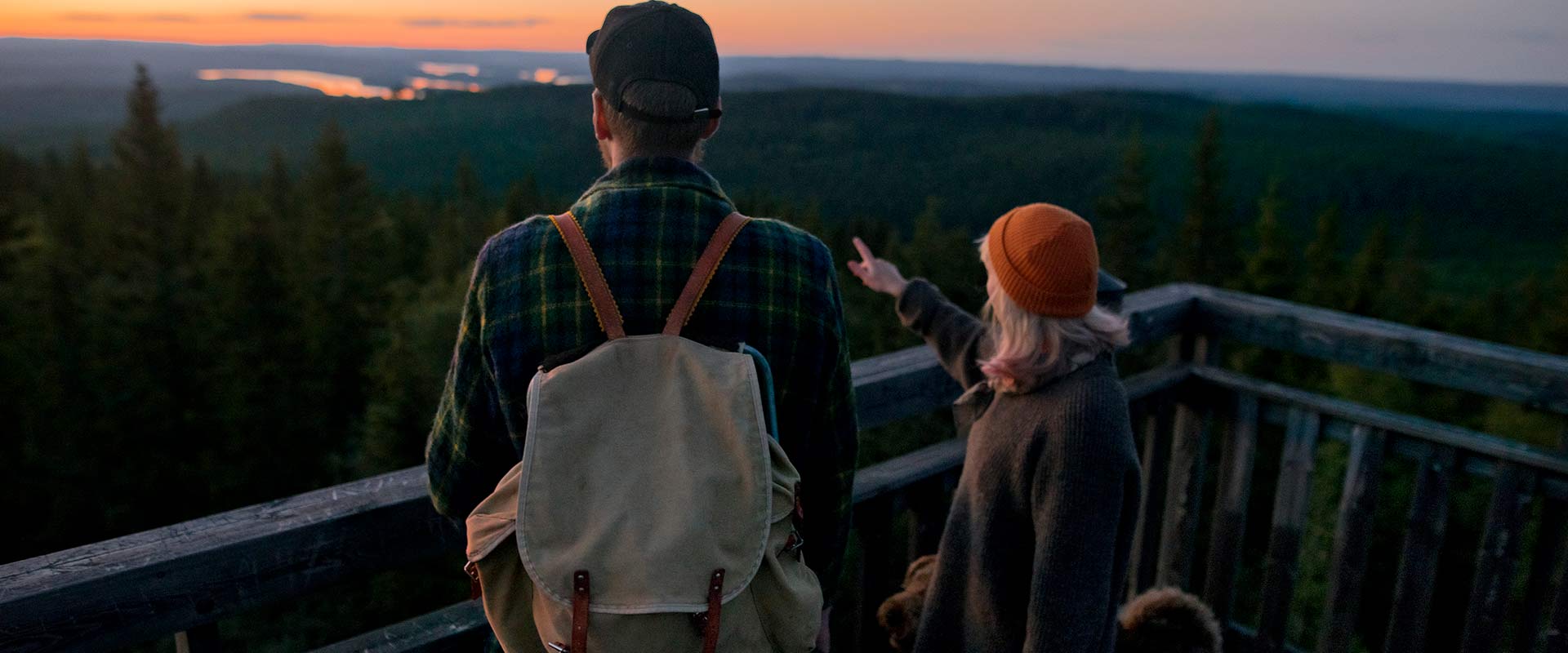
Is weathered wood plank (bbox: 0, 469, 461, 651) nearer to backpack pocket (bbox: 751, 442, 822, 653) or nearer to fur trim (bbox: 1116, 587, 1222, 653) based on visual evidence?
backpack pocket (bbox: 751, 442, 822, 653)

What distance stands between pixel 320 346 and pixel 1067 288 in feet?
148

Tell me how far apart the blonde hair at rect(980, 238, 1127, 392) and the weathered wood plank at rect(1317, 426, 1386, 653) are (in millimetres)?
1132

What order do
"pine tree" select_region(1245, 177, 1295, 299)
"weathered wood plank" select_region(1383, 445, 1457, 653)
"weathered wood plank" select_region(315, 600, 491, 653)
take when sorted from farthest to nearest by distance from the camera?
1. "pine tree" select_region(1245, 177, 1295, 299)
2. "weathered wood plank" select_region(1383, 445, 1457, 653)
3. "weathered wood plank" select_region(315, 600, 491, 653)

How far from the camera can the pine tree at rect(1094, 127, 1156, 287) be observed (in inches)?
1837

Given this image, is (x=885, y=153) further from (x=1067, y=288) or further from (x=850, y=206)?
(x=1067, y=288)

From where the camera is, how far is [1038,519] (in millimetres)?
2014

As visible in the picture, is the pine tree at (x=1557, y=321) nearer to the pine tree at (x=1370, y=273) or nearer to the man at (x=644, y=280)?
the pine tree at (x=1370, y=273)

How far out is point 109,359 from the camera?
37000 millimetres

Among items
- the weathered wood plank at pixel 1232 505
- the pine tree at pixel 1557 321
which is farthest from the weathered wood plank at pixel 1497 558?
the pine tree at pixel 1557 321

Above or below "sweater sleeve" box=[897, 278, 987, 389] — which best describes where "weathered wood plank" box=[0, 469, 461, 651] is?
below

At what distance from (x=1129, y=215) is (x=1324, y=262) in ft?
32.7

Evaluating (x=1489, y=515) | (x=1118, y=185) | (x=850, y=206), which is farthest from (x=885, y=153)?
(x=1489, y=515)

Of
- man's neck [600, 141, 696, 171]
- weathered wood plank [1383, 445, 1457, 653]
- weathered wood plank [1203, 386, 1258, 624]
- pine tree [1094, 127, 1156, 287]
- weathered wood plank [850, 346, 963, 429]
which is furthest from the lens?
pine tree [1094, 127, 1156, 287]

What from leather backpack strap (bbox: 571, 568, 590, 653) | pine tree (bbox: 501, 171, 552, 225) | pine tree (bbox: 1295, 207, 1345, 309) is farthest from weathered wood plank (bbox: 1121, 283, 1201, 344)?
pine tree (bbox: 1295, 207, 1345, 309)
